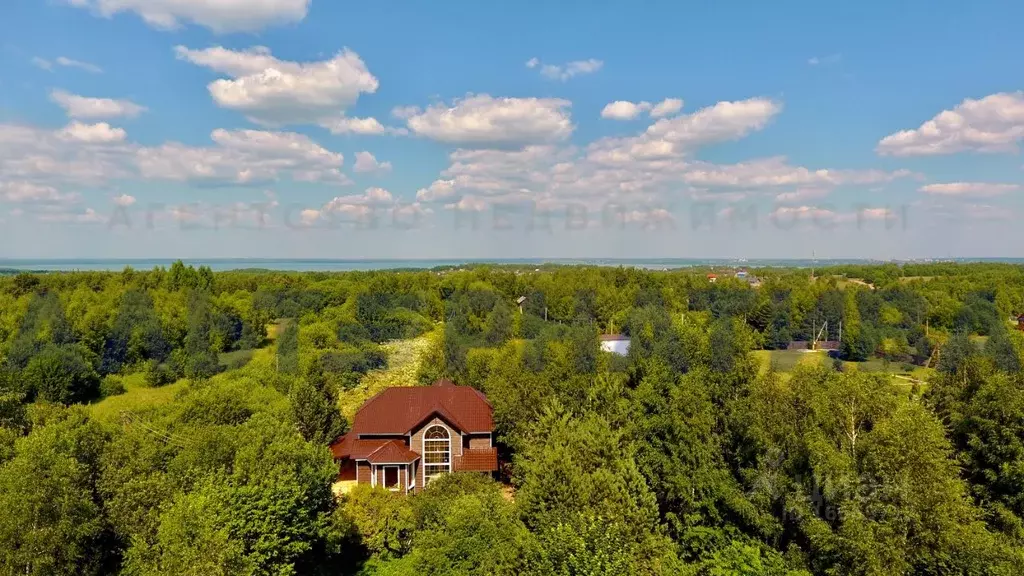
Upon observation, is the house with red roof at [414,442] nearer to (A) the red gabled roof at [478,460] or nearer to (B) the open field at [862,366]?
(A) the red gabled roof at [478,460]

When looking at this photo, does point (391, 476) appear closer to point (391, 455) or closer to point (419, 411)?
point (391, 455)

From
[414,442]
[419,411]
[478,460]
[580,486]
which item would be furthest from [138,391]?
[580,486]

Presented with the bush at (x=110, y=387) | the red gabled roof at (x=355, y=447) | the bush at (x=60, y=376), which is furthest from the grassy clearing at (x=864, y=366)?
the bush at (x=60, y=376)

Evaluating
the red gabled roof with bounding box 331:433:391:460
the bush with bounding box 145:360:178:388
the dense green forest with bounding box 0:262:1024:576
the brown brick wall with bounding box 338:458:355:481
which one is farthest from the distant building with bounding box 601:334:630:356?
the bush with bounding box 145:360:178:388

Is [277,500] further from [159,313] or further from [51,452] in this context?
[159,313]

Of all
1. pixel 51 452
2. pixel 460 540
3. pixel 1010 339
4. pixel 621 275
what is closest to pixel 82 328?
pixel 51 452

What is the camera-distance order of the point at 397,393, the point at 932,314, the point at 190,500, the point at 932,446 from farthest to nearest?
the point at 932,314 → the point at 397,393 → the point at 932,446 → the point at 190,500
